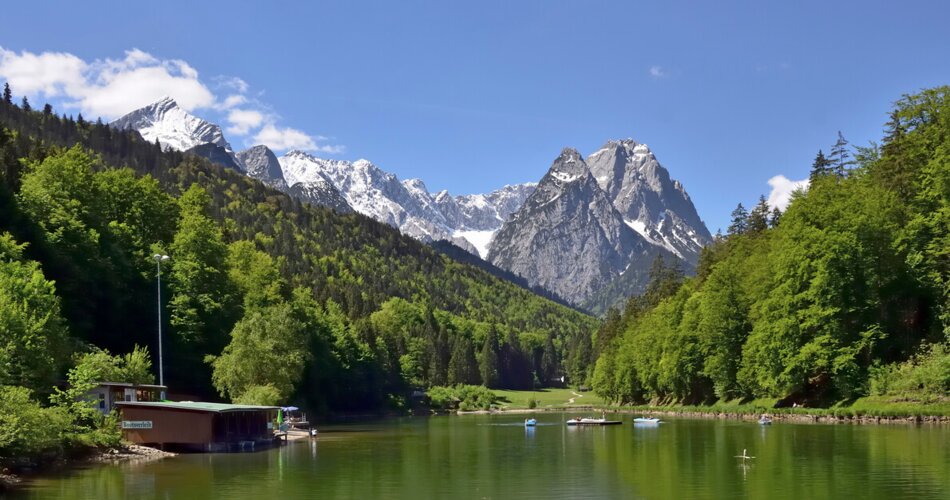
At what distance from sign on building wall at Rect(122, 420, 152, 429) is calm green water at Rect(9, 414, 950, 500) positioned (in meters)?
5.77

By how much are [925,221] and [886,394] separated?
53.4 ft

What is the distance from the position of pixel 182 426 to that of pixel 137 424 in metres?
3.28

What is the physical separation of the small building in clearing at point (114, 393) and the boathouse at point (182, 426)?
36.9 inches

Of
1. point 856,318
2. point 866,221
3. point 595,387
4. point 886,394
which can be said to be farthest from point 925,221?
point 595,387

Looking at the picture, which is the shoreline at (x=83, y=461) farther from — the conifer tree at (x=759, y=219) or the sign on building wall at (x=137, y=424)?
the conifer tree at (x=759, y=219)

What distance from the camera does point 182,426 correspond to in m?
66.4

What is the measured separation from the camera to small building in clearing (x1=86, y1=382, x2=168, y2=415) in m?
63.1

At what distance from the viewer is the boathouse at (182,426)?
2569 inches

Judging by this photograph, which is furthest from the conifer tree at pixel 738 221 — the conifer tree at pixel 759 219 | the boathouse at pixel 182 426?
the boathouse at pixel 182 426

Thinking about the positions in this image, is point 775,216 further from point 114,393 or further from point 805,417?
point 114,393

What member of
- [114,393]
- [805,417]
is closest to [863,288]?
[805,417]

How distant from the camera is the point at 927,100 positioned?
286 ft

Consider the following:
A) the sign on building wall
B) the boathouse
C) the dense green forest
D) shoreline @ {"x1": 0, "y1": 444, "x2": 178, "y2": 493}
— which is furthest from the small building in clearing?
the dense green forest

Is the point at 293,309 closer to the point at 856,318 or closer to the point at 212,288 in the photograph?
the point at 212,288
